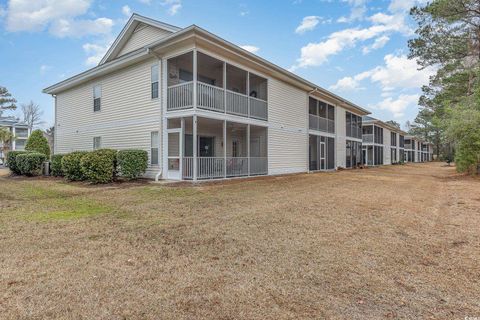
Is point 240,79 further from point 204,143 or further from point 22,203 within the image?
point 22,203

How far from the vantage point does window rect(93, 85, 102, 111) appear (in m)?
15.9

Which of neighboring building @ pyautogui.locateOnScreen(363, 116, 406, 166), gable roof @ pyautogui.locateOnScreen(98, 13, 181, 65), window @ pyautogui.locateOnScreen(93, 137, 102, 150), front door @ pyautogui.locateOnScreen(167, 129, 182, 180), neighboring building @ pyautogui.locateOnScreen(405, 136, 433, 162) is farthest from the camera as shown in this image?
neighboring building @ pyautogui.locateOnScreen(405, 136, 433, 162)

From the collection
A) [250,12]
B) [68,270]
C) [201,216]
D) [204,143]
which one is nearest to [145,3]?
[250,12]

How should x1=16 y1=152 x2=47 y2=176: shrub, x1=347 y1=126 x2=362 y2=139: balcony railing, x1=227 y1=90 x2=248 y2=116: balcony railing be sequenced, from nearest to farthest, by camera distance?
x1=227 y1=90 x2=248 y2=116: balcony railing
x1=16 y1=152 x2=47 y2=176: shrub
x1=347 y1=126 x2=362 y2=139: balcony railing

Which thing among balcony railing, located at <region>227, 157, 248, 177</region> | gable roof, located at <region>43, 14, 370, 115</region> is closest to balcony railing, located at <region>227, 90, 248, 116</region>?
gable roof, located at <region>43, 14, 370, 115</region>

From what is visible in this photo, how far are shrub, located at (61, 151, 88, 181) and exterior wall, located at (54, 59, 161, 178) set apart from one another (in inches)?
99.7

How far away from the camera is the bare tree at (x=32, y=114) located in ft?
206

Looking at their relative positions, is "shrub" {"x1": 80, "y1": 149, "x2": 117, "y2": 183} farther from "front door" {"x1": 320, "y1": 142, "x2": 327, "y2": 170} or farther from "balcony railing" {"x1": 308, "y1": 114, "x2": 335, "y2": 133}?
"front door" {"x1": 320, "y1": 142, "x2": 327, "y2": 170}

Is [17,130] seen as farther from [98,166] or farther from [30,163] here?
[98,166]

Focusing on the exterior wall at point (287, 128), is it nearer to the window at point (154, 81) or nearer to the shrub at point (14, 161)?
the window at point (154, 81)

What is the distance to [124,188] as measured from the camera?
10398mm

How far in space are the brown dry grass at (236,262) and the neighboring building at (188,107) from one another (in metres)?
6.29

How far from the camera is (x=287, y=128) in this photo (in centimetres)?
1789

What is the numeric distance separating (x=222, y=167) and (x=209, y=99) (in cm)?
309
